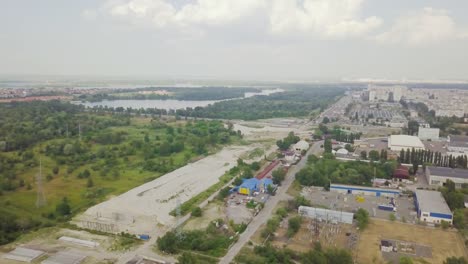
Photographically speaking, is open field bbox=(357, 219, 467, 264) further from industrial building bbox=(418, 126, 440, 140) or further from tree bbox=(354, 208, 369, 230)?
industrial building bbox=(418, 126, 440, 140)

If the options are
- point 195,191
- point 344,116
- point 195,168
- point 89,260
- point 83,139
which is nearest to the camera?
point 89,260

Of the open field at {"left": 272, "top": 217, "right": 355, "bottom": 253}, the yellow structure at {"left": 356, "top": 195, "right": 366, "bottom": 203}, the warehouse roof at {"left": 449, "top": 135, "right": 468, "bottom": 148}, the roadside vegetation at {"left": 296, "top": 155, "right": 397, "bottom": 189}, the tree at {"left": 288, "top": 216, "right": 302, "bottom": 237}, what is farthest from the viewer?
the warehouse roof at {"left": 449, "top": 135, "right": 468, "bottom": 148}

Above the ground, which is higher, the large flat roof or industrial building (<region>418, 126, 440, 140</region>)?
industrial building (<region>418, 126, 440, 140</region>)

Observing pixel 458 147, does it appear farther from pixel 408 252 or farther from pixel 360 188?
pixel 408 252

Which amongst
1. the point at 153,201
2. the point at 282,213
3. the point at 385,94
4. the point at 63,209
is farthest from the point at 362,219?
Answer: the point at 385,94

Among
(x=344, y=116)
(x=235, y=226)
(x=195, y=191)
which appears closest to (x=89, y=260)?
(x=235, y=226)

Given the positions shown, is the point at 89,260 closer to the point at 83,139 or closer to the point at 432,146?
the point at 83,139

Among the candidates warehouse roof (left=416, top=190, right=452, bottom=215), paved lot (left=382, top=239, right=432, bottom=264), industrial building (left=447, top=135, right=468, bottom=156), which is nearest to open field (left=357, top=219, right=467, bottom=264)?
paved lot (left=382, top=239, right=432, bottom=264)
